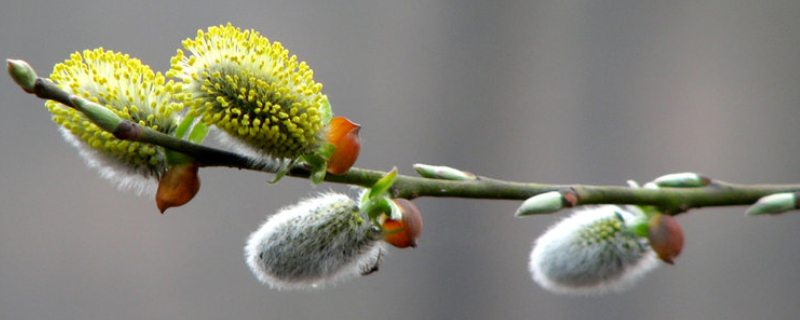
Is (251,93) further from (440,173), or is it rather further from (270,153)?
(440,173)

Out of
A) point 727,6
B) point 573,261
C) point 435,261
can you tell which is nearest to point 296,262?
point 573,261

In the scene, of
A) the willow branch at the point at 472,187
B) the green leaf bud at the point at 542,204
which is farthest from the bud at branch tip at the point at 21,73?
the green leaf bud at the point at 542,204

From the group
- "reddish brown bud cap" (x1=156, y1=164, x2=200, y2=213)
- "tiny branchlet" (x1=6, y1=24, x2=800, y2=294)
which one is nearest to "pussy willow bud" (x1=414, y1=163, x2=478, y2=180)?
"tiny branchlet" (x1=6, y1=24, x2=800, y2=294)

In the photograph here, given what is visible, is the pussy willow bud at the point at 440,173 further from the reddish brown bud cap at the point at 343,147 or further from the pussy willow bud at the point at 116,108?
the pussy willow bud at the point at 116,108

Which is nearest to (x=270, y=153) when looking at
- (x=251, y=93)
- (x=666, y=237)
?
(x=251, y=93)

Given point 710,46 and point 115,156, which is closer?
point 115,156

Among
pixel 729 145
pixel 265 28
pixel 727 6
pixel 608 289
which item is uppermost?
pixel 727 6

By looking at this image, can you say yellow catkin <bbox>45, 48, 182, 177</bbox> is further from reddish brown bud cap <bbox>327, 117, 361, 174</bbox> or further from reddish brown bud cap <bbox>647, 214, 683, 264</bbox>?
reddish brown bud cap <bbox>647, 214, 683, 264</bbox>

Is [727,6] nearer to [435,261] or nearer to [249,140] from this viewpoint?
[435,261]
